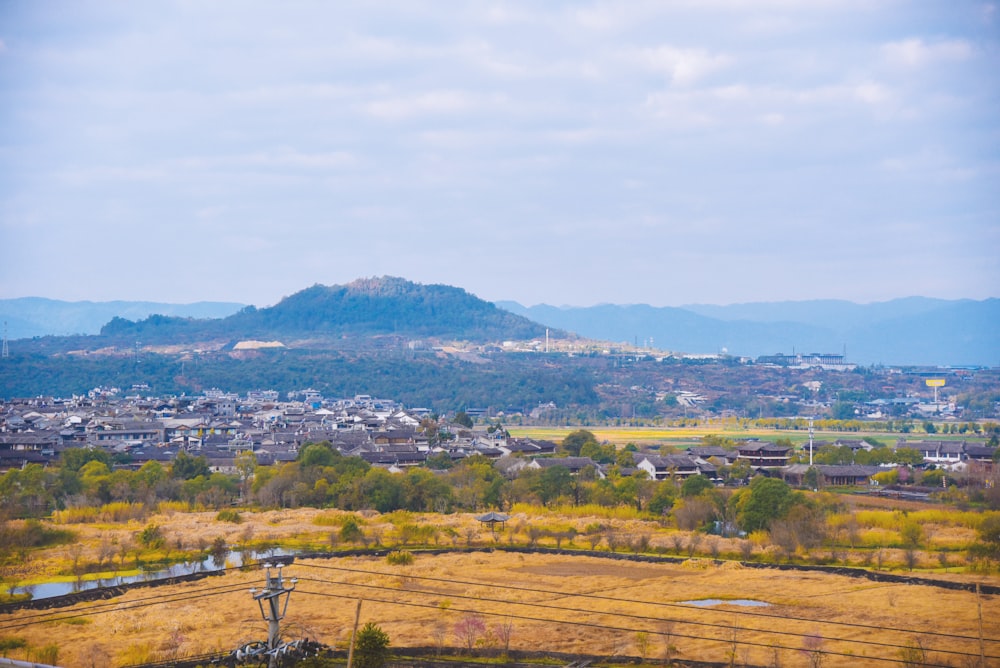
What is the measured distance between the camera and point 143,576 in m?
28.2

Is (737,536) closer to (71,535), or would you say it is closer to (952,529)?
(952,529)

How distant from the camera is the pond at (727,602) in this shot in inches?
950

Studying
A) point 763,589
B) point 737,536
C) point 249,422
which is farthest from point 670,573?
point 249,422

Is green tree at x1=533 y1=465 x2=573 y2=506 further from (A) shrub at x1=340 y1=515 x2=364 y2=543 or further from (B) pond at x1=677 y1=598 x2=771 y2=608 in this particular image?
(B) pond at x1=677 y1=598 x2=771 y2=608

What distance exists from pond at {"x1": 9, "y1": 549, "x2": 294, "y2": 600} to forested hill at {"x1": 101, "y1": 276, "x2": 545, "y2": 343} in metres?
123

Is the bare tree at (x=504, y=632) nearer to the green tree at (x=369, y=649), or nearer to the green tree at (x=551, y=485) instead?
the green tree at (x=369, y=649)

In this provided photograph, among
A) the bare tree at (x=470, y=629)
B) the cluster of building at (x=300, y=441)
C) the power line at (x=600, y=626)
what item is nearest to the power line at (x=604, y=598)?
the power line at (x=600, y=626)

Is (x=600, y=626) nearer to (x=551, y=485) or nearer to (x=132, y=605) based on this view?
(x=132, y=605)

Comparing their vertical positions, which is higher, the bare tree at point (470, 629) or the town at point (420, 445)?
the town at point (420, 445)

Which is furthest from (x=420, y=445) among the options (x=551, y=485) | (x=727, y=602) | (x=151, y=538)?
(x=727, y=602)

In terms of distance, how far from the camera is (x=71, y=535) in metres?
33.0

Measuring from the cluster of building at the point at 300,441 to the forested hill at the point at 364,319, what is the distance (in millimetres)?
73789

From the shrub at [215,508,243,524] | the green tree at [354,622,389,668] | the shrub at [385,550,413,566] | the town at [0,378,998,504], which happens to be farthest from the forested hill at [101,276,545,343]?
the green tree at [354,622,389,668]

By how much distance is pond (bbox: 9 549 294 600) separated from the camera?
86.1 feet
